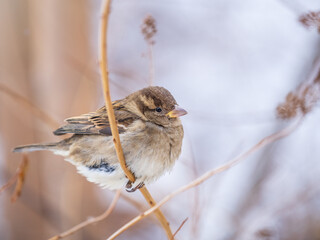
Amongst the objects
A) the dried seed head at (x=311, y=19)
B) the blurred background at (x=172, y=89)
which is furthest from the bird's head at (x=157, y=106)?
the blurred background at (x=172, y=89)

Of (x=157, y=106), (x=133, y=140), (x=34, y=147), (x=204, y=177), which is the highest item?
(x=34, y=147)

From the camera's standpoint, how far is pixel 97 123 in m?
3.11

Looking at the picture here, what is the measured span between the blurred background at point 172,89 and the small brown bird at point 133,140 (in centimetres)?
178

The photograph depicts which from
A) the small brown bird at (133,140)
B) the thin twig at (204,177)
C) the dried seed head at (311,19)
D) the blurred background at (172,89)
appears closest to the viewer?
the thin twig at (204,177)

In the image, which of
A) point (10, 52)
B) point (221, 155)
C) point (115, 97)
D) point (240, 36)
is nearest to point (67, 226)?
point (115, 97)

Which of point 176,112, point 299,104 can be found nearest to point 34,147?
point 176,112

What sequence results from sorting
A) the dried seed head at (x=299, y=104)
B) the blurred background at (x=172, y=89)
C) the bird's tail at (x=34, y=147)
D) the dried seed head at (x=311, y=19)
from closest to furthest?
the dried seed head at (x=299, y=104), the dried seed head at (x=311, y=19), the bird's tail at (x=34, y=147), the blurred background at (x=172, y=89)

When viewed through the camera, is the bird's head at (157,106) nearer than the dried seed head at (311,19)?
No

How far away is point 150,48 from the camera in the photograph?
96.7 inches

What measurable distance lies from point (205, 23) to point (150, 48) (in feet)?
13.5

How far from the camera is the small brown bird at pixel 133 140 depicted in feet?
9.57

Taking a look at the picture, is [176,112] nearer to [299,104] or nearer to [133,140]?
[133,140]

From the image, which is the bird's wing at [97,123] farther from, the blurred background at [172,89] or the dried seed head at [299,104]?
the blurred background at [172,89]

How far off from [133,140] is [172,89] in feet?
12.4
